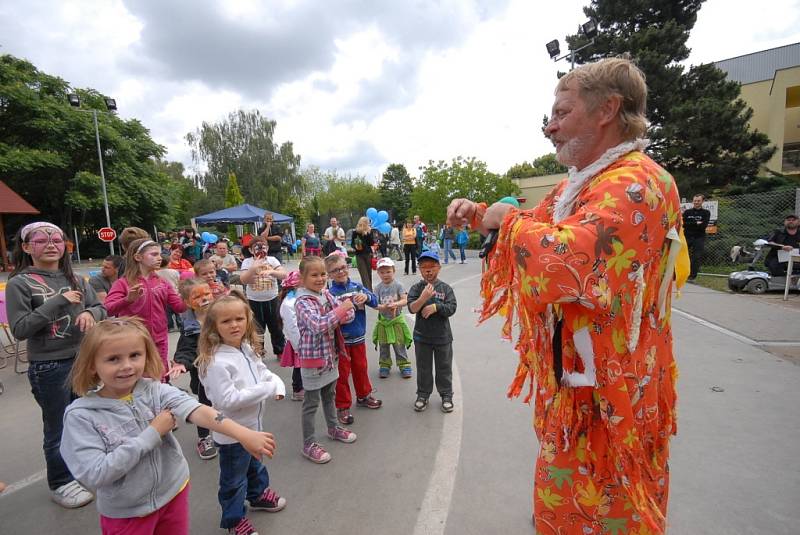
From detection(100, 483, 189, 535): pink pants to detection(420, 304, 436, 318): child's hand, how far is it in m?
2.37

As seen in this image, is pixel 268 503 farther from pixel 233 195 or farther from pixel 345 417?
pixel 233 195

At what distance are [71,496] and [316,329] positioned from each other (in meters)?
2.05

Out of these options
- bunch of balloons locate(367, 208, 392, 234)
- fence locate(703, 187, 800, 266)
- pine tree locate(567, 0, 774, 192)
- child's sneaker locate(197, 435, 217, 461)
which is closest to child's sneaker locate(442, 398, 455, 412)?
child's sneaker locate(197, 435, 217, 461)

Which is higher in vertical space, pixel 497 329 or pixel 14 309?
pixel 14 309

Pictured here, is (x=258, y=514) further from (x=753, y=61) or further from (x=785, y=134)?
(x=753, y=61)

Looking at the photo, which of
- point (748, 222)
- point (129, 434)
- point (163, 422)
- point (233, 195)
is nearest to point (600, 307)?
point (163, 422)

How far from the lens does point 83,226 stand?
88.5 ft

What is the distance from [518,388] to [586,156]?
89cm

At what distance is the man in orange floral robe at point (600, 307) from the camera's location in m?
1.07

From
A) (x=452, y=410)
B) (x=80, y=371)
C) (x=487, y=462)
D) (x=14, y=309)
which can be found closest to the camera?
(x=80, y=371)

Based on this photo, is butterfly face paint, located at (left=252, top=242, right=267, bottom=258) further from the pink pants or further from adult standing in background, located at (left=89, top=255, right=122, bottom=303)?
the pink pants

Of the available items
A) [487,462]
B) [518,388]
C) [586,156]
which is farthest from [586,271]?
[487,462]

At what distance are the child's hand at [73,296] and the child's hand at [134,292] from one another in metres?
0.59

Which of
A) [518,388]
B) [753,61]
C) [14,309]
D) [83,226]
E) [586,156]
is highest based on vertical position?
[753,61]
